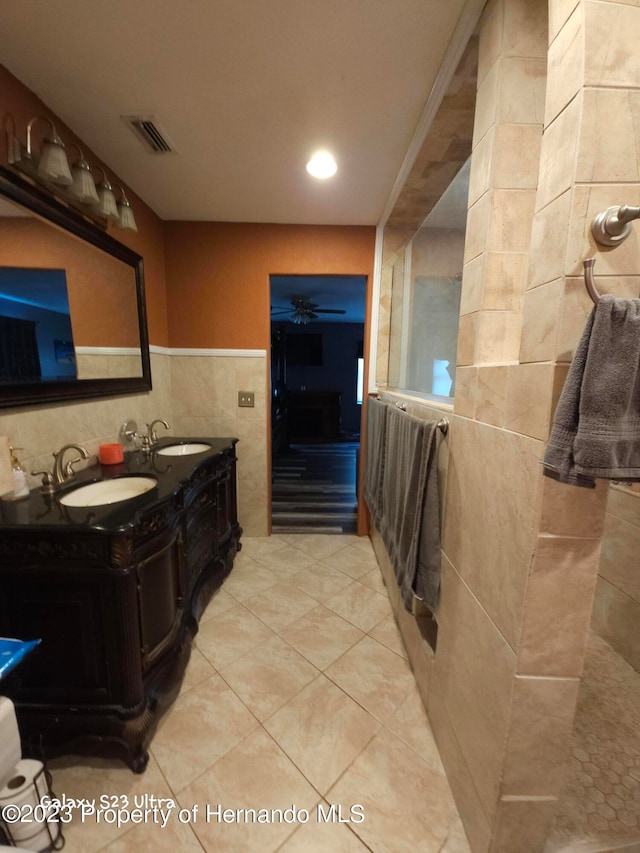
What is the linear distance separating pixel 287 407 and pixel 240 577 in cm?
372

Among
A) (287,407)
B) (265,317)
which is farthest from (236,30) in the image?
(287,407)

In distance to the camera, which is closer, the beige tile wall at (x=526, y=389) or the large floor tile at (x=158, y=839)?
the beige tile wall at (x=526, y=389)

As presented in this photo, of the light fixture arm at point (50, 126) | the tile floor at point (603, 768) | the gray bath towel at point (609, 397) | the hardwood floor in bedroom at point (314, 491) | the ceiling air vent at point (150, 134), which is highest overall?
the ceiling air vent at point (150, 134)

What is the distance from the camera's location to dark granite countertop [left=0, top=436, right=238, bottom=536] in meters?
0.95

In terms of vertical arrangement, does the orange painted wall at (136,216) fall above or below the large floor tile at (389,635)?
above

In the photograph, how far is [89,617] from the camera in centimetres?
100

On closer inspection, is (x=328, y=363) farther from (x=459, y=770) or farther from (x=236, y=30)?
(x=459, y=770)

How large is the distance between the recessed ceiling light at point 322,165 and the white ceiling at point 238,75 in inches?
1.7

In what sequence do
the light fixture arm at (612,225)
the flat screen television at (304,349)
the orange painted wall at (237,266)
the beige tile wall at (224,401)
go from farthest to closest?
the flat screen television at (304,349) → the beige tile wall at (224,401) → the orange painted wall at (237,266) → the light fixture arm at (612,225)

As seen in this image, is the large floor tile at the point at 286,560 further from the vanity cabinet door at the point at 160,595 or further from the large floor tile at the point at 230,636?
the vanity cabinet door at the point at 160,595

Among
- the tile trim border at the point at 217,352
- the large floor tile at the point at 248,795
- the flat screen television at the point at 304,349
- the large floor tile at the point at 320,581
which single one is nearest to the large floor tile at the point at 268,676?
the large floor tile at the point at 248,795

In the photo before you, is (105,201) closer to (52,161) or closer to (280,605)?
(52,161)

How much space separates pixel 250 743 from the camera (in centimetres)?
113

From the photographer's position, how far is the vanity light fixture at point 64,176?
1155 mm
